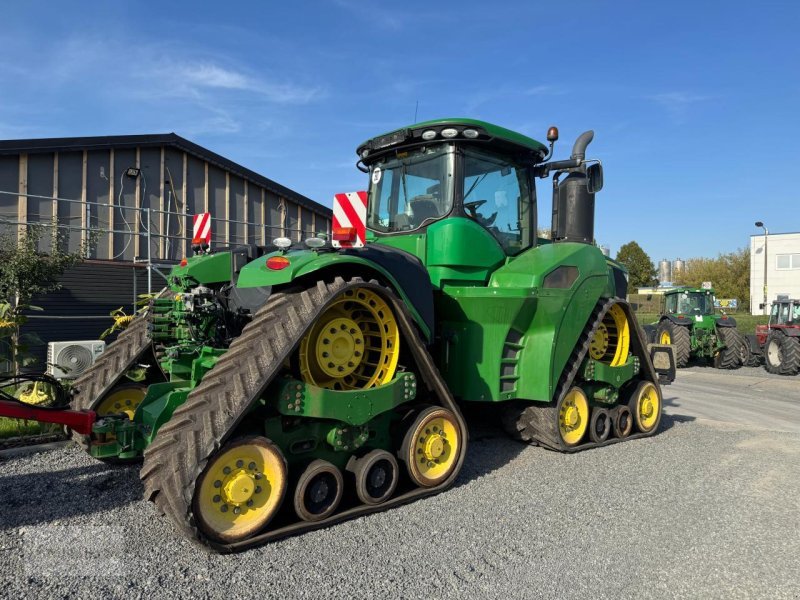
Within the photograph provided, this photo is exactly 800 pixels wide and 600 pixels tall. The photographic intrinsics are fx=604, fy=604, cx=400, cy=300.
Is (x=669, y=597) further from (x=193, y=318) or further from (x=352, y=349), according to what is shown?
(x=193, y=318)

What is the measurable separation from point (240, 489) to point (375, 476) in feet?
3.58

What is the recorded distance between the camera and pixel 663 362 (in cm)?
751

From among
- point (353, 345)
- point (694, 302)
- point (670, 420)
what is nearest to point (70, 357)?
point (353, 345)

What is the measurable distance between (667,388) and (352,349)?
10077 millimetres

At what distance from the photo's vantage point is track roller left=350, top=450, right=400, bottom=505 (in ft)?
13.7

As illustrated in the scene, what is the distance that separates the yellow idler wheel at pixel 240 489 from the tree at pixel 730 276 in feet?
167

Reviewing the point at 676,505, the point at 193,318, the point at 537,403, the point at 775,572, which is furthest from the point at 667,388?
the point at 193,318

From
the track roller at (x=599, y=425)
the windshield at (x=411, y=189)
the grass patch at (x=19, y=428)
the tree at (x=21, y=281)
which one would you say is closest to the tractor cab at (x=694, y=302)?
the track roller at (x=599, y=425)

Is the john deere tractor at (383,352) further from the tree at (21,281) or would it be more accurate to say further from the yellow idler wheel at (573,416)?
the tree at (21,281)

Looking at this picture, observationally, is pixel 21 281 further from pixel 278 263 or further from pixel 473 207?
pixel 473 207

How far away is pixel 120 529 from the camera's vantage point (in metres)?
3.79

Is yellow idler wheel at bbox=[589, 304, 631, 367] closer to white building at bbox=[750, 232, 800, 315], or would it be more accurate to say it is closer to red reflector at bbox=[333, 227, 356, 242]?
red reflector at bbox=[333, 227, 356, 242]

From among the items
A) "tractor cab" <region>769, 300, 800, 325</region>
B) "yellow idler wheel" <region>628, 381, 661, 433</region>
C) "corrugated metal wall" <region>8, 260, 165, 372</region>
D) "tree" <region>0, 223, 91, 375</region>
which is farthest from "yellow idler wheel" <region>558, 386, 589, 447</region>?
"tractor cab" <region>769, 300, 800, 325</region>

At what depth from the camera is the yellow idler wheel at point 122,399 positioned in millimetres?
5113
